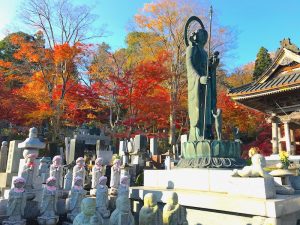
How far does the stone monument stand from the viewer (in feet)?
17.6

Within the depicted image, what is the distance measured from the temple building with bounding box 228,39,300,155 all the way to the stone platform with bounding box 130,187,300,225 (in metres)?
8.97

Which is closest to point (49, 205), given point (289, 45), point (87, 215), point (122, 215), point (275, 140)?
point (122, 215)

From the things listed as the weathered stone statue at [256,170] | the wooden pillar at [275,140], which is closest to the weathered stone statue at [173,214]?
the weathered stone statue at [256,170]

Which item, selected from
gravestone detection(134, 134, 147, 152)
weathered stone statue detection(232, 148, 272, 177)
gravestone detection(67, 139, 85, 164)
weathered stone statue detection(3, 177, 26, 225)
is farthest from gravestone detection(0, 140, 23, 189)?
gravestone detection(134, 134, 147, 152)

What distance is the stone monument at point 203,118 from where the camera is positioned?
17.6 ft

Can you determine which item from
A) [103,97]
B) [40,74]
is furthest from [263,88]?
[40,74]

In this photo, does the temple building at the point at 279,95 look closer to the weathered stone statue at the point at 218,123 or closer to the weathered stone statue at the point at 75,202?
the weathered stone statue at the point at 218,123

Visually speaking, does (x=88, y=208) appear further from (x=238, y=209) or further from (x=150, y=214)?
(x=238, y=209)

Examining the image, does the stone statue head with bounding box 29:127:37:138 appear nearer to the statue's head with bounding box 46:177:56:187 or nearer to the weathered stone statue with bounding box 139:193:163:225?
the statue's head with bounding box 46:177:56:187

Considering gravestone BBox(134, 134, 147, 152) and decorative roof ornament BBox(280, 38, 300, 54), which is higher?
decorative roof ornament BBox(280, 38, 300, 54)

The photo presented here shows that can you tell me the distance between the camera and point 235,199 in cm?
392

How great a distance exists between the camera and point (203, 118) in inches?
233

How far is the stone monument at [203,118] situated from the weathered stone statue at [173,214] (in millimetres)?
1522

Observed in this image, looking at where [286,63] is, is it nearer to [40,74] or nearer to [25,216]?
[25,216]
